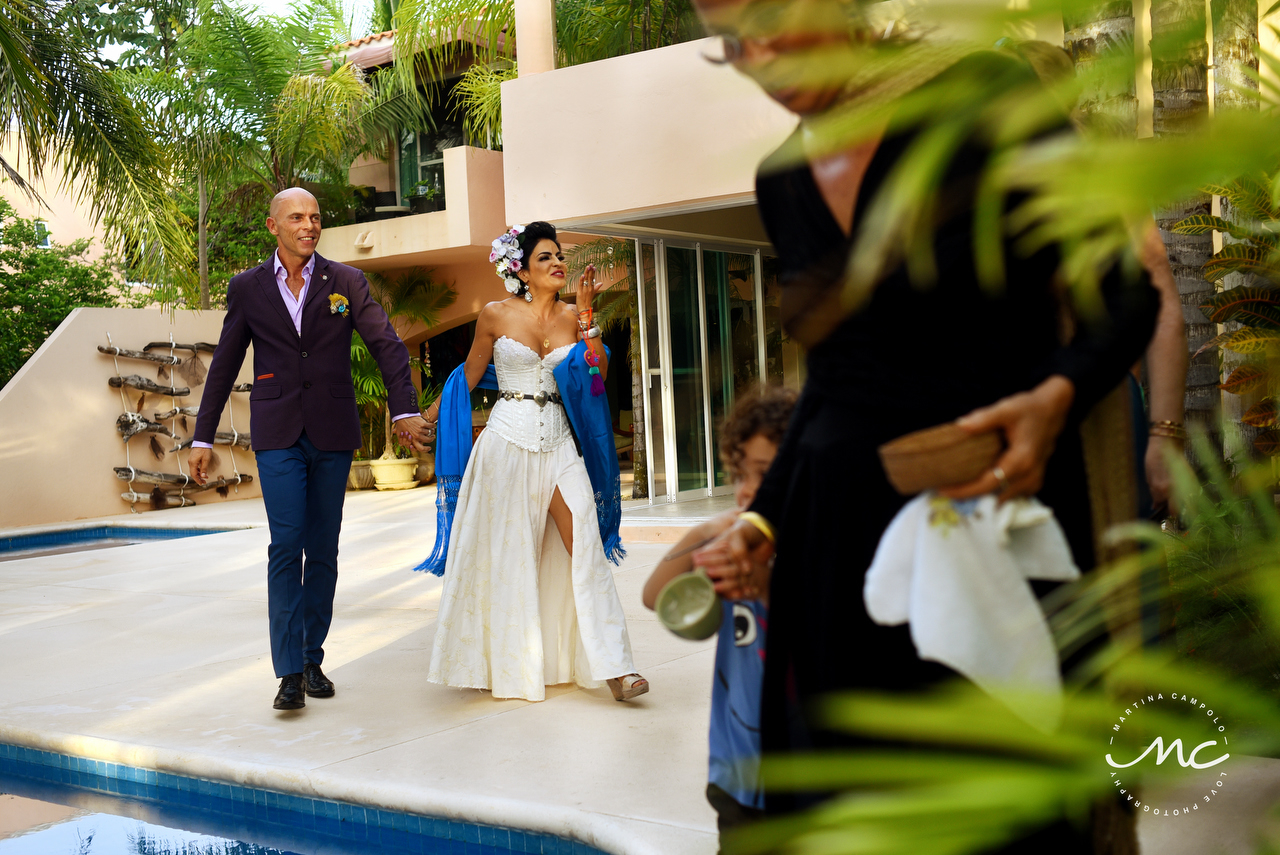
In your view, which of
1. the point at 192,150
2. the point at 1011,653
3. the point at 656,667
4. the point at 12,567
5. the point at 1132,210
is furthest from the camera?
the point at 192,150

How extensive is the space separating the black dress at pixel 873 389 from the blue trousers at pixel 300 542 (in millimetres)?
3014

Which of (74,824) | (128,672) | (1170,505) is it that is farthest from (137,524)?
(1170,505)

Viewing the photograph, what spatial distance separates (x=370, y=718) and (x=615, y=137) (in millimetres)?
5601

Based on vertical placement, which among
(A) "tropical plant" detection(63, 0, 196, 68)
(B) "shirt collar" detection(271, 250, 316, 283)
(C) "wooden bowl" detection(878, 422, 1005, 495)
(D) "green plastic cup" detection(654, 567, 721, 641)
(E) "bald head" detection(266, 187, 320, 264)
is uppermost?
(A) "tropical plant" detection(63, 0, 196, 68)

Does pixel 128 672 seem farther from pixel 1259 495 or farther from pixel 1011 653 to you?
pixel 1259 495

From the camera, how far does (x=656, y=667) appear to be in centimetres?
464

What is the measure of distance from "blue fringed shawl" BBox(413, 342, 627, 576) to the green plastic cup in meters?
2.92

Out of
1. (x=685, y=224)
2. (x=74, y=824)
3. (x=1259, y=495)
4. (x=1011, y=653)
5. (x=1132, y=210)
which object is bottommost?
(x=74, y=824)

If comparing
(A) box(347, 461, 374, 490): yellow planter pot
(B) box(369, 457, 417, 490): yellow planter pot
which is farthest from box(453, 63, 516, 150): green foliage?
(A) box(347, 461, 374, 490): yellow planter pot

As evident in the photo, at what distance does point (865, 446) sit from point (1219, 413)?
11.0ft

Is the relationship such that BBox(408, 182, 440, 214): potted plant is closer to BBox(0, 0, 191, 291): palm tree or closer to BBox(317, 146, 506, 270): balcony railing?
BBox(317, 146, 506, 270): balcony railing

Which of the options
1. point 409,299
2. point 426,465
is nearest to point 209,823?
point 426,465

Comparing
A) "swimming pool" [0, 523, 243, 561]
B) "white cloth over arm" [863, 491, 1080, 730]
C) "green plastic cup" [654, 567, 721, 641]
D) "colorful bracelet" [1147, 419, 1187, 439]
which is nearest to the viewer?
"white cloth over arm" [863, 491, 1080, 730]

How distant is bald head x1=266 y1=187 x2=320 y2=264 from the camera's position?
4.31 meters
